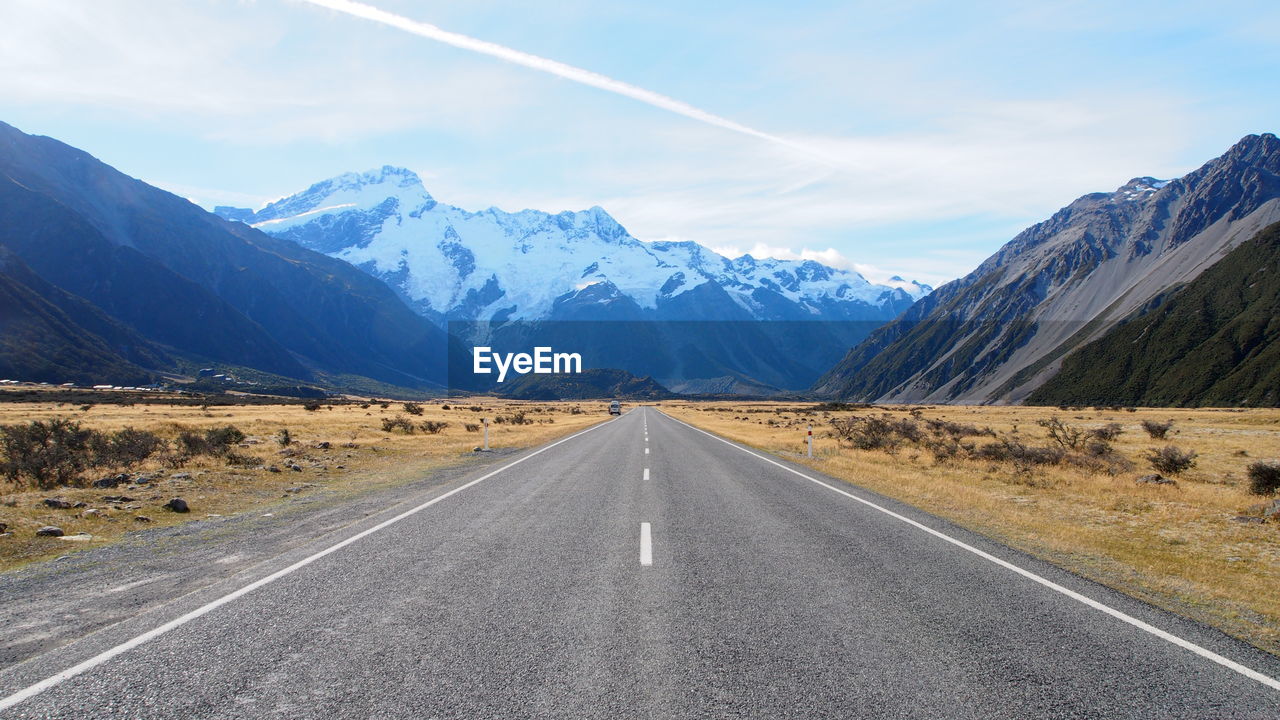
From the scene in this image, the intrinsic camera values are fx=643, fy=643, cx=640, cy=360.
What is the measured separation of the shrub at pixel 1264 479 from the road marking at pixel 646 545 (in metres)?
16.3

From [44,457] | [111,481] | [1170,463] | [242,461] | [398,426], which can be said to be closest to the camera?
[111,481]

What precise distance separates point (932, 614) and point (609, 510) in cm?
667

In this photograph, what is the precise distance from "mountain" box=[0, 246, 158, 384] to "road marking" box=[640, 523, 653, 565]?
16642 centimetres

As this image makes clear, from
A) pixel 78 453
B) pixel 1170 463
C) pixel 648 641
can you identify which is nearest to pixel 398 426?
pixel 78 453

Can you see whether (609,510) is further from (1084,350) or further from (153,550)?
(1084,350)

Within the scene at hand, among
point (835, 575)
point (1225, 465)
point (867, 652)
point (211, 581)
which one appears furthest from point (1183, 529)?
point (1225, 465)

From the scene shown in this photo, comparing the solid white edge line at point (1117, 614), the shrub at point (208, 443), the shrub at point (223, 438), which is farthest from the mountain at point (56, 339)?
the solid white edge line at point (1117, 614)

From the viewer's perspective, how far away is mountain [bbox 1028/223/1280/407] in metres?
115

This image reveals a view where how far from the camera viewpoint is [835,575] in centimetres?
762

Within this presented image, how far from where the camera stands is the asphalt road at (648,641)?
4473 millimetres

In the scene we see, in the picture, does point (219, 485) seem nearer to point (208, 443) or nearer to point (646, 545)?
point (208, 443)

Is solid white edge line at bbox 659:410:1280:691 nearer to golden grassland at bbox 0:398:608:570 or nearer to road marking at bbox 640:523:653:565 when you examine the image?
road marking at bbox 640:523:653:565

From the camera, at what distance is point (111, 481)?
1442 centimetres

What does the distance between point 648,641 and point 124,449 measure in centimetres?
1853
